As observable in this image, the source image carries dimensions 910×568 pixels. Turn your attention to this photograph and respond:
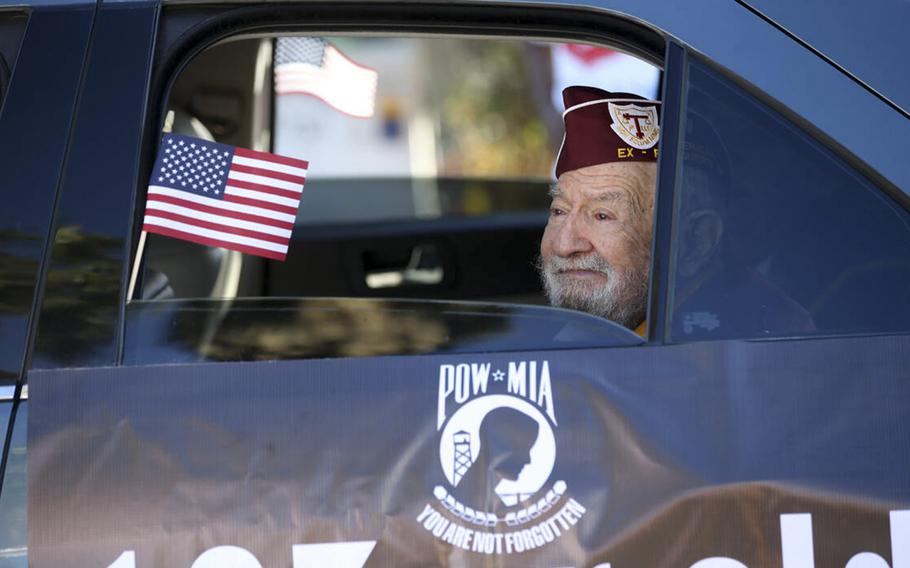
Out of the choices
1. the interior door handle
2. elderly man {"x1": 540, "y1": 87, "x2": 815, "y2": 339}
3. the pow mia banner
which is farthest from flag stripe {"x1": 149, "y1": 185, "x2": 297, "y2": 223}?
the interior door handle

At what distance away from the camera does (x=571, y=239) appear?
2281mm

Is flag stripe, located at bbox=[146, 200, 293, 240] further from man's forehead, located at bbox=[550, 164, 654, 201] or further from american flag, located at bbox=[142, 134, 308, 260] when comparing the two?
man's forehead, located at bbox=[550, 164, 654, 201]

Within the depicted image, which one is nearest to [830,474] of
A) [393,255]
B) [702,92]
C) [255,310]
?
[702,92]

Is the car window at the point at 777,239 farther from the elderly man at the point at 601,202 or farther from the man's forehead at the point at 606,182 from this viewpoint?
the man's forehead at the point at 606,182

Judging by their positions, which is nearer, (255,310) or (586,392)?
(586,392)

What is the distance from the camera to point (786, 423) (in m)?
1.43

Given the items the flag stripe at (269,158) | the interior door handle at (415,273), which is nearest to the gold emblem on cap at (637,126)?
the flag stripe at (269,158)

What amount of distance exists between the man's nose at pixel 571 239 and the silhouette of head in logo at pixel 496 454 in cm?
83

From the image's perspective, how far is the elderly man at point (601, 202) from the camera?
2.14m

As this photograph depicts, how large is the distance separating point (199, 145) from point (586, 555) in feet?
2.58

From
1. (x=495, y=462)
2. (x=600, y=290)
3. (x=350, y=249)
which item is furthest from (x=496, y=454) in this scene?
(x=350, y=249)

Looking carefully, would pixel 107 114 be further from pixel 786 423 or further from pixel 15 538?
pixel 786 423

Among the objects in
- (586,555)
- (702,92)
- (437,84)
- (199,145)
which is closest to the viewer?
(586,555)

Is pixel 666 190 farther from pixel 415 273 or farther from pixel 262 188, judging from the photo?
pixel 415 273
